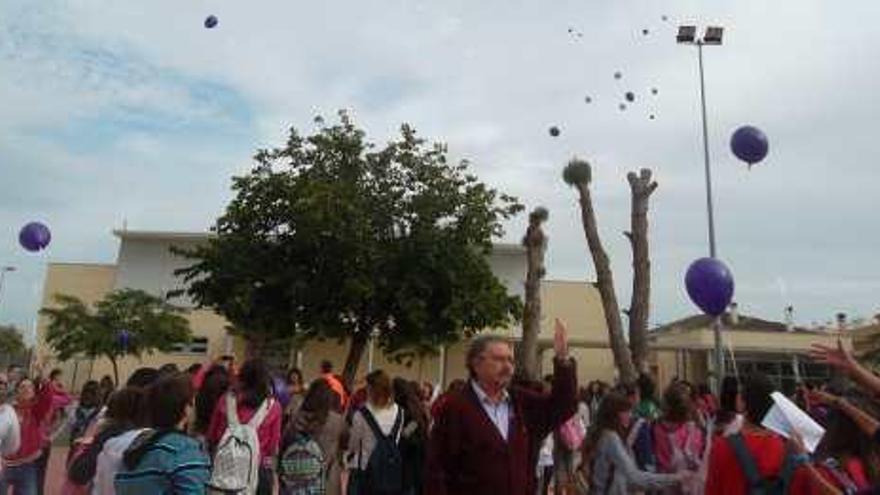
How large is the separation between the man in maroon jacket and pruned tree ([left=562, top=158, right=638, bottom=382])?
1327cm

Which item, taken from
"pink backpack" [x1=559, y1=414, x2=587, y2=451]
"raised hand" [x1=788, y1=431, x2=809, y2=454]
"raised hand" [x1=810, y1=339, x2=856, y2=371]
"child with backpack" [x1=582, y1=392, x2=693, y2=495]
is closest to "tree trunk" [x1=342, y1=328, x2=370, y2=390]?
"pink backpack" [x1=559, y1=414, x2=587, y2=451]

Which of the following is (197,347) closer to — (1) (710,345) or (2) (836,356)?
(1) (710,345)

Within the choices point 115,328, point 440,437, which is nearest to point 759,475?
point 440,437

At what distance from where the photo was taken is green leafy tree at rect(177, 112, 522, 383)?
22203 millimetres

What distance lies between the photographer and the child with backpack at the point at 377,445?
862 cm

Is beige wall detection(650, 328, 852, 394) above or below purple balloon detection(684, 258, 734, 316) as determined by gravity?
above

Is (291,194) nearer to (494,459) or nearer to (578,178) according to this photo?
(578,178)

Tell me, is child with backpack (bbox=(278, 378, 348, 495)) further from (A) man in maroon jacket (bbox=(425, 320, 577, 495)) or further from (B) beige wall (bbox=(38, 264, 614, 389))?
(B) beige wall (bbox=(38, 264, 614, 389))

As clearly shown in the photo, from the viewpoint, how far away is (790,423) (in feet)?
14.3

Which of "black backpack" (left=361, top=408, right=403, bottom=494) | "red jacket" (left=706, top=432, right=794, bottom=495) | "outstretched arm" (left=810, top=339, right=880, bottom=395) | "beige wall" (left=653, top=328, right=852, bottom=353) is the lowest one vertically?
"black backpack" (left=361, top=408, right=403, bottom=494)

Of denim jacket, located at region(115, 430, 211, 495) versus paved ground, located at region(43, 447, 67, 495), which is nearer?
denim jacket, located at region(115, 430, 211, 495)

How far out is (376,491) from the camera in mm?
8625

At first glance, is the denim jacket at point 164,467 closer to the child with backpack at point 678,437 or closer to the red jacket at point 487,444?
the red jacket at point 487,444

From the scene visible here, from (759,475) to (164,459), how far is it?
291cm
